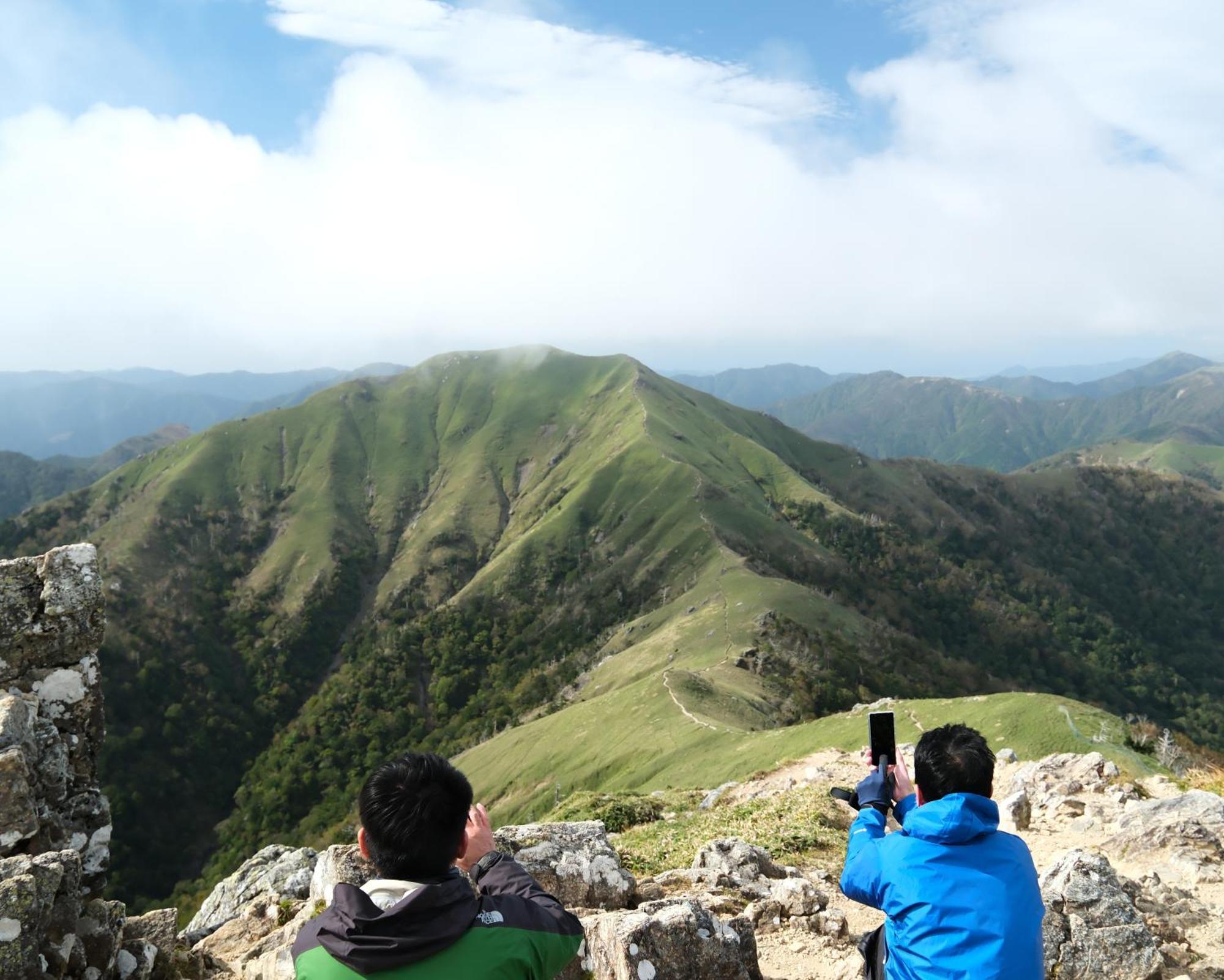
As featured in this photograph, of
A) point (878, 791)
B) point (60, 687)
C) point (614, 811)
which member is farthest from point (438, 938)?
point (614, 811)

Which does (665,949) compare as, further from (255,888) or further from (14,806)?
(255,888)

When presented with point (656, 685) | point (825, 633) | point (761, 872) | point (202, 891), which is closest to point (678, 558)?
point (825, 633)

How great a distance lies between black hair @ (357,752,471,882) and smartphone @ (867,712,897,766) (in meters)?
4.95

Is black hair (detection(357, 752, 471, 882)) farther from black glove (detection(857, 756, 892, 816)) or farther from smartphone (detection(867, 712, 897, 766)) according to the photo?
smartphone (detection(867, 712, 897, 766))

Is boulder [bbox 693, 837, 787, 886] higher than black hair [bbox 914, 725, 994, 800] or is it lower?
lower

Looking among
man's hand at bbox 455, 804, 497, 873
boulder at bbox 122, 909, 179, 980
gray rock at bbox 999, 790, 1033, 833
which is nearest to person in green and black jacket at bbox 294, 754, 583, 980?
man's hand at bbox 455, 804, 497, 873

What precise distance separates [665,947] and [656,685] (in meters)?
78.7

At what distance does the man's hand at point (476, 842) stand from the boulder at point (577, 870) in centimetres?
630

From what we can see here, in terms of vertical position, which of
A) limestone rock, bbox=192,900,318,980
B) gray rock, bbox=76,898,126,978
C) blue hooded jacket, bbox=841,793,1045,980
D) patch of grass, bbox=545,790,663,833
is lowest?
patch of grass, bbox=545,790,663,833

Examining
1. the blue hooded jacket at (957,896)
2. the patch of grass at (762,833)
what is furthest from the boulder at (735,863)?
the blue hooded jacket at (957,896)

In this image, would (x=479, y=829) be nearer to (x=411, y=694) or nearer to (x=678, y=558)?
(x=678, y=558)

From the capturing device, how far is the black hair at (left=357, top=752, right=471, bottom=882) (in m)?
5.07

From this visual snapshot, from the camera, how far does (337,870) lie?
34.3 feet

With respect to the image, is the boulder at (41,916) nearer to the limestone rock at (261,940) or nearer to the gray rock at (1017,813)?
the limestone rock at (261,940)
